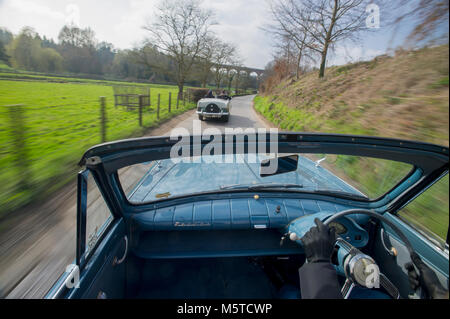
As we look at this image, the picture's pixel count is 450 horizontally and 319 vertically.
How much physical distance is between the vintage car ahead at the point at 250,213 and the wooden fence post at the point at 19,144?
3.00m

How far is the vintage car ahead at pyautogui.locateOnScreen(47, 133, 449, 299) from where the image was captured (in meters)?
1.55

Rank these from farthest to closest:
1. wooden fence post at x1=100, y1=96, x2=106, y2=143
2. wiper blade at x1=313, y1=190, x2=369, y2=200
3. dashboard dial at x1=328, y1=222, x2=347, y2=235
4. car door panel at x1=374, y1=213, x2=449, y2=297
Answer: wooden fence post at x1=100, y1=96, x2=106, y2=143, wiper blade at x1=313, y1=190, x2=369, y2=200, dashboard dial at x1=328, y1=222, x2=347, y2=235, car door panel at x1=374, y1=213, x2=449, y2=297

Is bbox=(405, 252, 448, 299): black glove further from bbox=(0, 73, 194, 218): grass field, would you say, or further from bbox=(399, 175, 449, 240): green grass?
bbox=(0, 73, 194, 218): grass field

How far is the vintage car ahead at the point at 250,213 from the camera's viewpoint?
155 cm

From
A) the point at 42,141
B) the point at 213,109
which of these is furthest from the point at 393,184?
the point at 213,109

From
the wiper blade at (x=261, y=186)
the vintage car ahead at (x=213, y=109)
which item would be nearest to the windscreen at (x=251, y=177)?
the wiper blade at (x=261, y=186)

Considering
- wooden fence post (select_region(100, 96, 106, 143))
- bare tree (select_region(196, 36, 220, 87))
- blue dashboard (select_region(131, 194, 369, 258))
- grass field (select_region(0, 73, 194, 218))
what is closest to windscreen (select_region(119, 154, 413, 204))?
blue dashboard (select_region(131, 194, 369, 258))

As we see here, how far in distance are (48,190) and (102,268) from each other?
3377 mm

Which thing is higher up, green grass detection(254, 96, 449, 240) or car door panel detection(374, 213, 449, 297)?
green grass detection(254, 96, 449, 240)

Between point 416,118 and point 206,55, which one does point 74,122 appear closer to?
point 416,118

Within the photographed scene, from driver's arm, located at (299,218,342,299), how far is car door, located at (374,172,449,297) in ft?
2.15

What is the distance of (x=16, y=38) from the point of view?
5461 mm

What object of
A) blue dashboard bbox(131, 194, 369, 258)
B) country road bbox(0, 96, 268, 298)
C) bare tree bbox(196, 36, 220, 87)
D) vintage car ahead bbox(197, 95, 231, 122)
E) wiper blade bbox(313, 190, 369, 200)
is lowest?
country road bbox(0, 96, 268, 298)

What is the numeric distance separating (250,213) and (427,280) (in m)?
1.31
